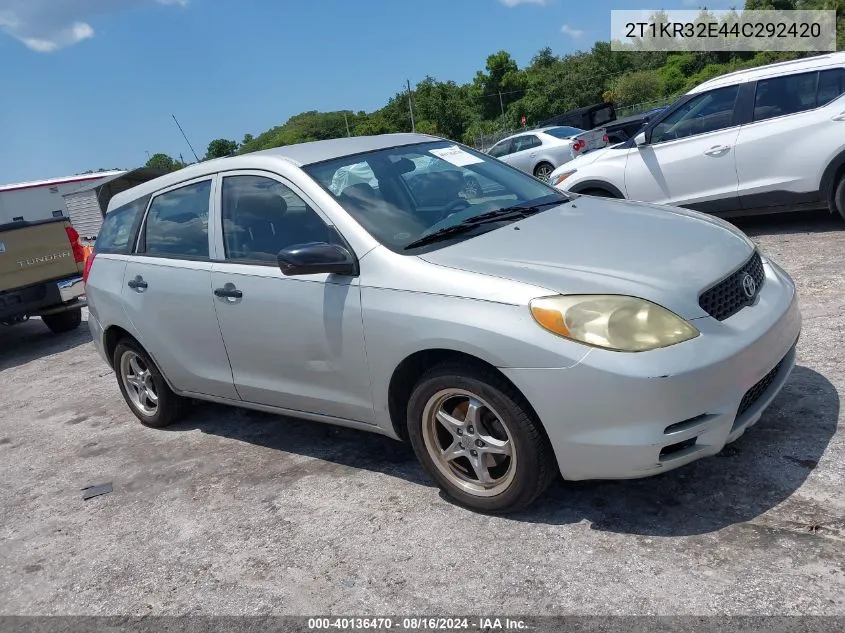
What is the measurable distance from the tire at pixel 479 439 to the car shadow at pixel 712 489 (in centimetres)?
20

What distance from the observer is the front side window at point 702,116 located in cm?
759

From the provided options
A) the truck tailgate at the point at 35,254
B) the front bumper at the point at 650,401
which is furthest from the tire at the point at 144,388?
the truck tailgate at the point at 35,254

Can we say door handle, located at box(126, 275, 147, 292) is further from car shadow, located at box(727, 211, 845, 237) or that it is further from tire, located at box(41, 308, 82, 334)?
car shadow, located at box(727, 211, 845, 237)

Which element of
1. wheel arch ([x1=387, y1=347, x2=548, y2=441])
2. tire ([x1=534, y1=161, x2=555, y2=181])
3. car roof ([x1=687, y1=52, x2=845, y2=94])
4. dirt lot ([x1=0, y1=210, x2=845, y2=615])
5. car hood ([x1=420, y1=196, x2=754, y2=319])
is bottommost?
tire ([x1=534, y1=161, x2=555, y2=181])

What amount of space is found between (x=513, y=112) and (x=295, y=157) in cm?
6545

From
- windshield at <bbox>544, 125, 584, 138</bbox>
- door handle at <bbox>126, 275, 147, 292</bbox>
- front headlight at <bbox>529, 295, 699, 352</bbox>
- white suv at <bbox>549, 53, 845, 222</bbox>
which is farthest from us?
windshield at <bbox>544, 125, 584, 138</bbox>

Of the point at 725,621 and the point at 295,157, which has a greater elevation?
the point at 295,157

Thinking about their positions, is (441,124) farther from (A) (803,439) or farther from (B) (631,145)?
(A) (803,439)

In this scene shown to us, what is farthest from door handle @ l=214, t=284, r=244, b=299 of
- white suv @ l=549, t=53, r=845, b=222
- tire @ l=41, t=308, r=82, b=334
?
tire @ l=41, t=308, r=82, b=334

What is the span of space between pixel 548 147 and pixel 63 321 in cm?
1238

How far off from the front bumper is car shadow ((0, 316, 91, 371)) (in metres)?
7.93

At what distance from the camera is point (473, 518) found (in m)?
3.40

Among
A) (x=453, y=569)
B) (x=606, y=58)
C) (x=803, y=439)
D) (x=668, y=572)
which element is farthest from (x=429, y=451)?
(x=606, y=58)

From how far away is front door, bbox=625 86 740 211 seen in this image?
7578 mm
